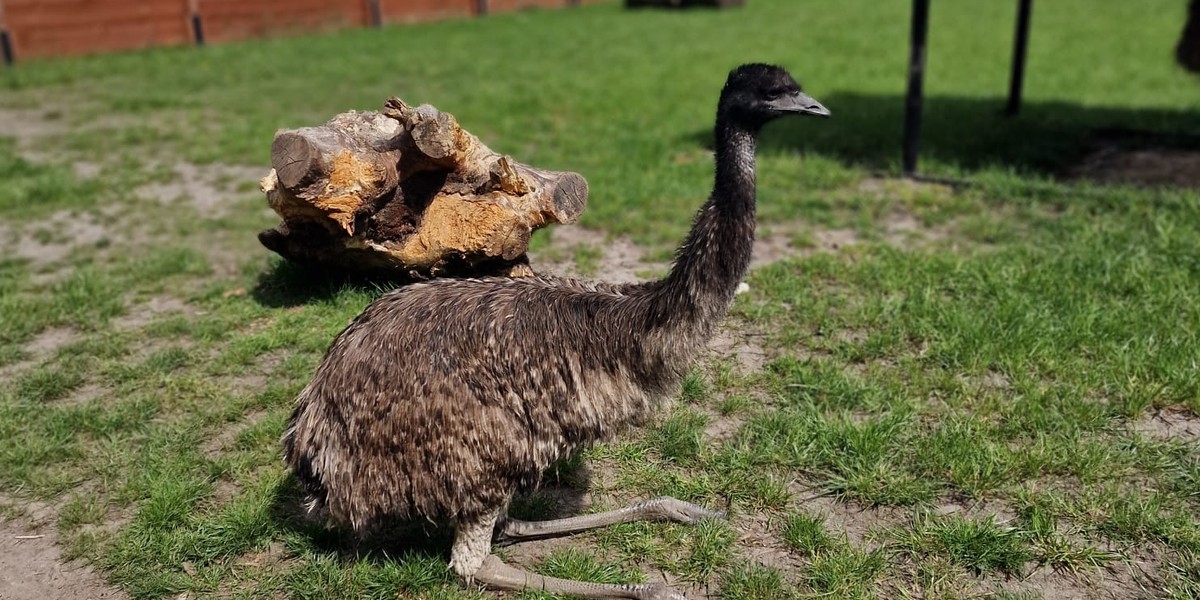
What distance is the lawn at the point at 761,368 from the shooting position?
320 cm

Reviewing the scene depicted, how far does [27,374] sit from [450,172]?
7.86 ft

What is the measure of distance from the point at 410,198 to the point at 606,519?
2.16m

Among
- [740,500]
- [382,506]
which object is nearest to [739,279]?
[740,500]

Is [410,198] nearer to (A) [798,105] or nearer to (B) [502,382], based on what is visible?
(B) [502,382]

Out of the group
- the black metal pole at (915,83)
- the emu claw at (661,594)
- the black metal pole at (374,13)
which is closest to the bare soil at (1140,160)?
the black metal pole at (915,83)

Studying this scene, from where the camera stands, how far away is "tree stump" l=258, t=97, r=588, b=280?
430 centimetres

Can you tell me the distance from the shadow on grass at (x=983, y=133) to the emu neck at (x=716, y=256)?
5224mm

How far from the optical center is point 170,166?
26.8 feet

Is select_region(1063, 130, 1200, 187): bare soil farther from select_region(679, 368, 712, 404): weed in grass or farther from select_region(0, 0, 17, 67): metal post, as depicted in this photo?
select_region(0, 0, 17, 67): metal post

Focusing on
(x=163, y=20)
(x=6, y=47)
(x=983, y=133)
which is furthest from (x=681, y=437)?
(x=163, y=20)

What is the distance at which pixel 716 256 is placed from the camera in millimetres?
2996

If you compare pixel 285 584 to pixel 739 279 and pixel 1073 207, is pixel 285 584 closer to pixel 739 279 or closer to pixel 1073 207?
pixel 739 279

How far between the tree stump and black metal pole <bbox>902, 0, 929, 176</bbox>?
3832mm

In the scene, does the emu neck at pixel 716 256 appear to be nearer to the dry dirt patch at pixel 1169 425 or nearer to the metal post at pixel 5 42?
the dry dirt patch at pixel 1169 425
